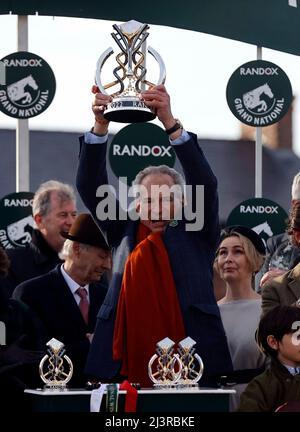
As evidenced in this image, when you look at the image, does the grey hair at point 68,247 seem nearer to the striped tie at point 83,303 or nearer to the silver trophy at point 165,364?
the striped tie at point 83,303

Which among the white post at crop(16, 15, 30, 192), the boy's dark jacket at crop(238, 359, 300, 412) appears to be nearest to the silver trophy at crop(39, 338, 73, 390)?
the boy's dark jacket at crop(238, 359, 300, 412)

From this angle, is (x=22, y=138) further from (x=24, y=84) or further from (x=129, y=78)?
(x=129, y=78)

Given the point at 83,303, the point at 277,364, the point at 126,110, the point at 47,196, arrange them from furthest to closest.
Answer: the point at 47,196 → the point at 83,303 → the point at 126,110 → the point at 277,364

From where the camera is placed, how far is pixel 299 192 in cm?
561

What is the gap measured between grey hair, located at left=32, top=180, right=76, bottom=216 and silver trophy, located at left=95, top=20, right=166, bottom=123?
934 mm

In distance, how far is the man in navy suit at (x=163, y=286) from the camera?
4.95 meters

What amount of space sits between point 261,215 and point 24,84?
1.27 m

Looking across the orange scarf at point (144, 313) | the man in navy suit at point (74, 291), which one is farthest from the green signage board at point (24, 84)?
the orange scarf at point (144, 313)

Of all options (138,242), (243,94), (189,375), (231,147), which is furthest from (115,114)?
(231,147)

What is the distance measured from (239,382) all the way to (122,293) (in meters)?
0.60

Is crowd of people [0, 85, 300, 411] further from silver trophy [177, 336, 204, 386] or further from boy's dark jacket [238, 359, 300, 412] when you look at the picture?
silver trophy [177, 336, 204, 386]

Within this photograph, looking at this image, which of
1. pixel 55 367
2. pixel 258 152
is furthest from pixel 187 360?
pixel 258 152

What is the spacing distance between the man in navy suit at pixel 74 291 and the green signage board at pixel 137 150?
56 centimetres

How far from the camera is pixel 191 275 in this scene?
500cm
